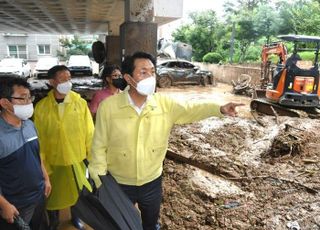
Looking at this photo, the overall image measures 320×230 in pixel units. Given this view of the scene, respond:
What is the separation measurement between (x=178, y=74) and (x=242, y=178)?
13.8 metres

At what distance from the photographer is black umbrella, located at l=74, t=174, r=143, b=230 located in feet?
7.48

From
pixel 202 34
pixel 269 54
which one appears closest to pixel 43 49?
pixel 202 34

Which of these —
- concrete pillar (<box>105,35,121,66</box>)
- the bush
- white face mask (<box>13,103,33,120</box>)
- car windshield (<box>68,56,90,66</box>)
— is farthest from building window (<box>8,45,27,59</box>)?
white face mask (<box>13,103,33,120</box>)

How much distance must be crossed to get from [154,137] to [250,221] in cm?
234

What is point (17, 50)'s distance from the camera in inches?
1548

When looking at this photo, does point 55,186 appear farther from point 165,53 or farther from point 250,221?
point 165,53

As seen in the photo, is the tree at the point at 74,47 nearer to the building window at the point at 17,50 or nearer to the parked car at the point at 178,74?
the building window at the point at 17,50

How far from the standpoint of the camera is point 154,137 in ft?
8.36

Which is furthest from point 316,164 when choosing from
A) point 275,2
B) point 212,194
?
point 275,2

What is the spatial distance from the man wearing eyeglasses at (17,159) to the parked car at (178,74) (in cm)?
1568

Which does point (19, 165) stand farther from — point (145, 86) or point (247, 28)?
point (247, 28)

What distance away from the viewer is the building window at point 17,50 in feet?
128

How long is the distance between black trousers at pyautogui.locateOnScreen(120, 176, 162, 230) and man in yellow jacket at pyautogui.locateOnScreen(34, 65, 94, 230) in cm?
83

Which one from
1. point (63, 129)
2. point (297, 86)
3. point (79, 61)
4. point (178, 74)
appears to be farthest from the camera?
point (79, 61)
